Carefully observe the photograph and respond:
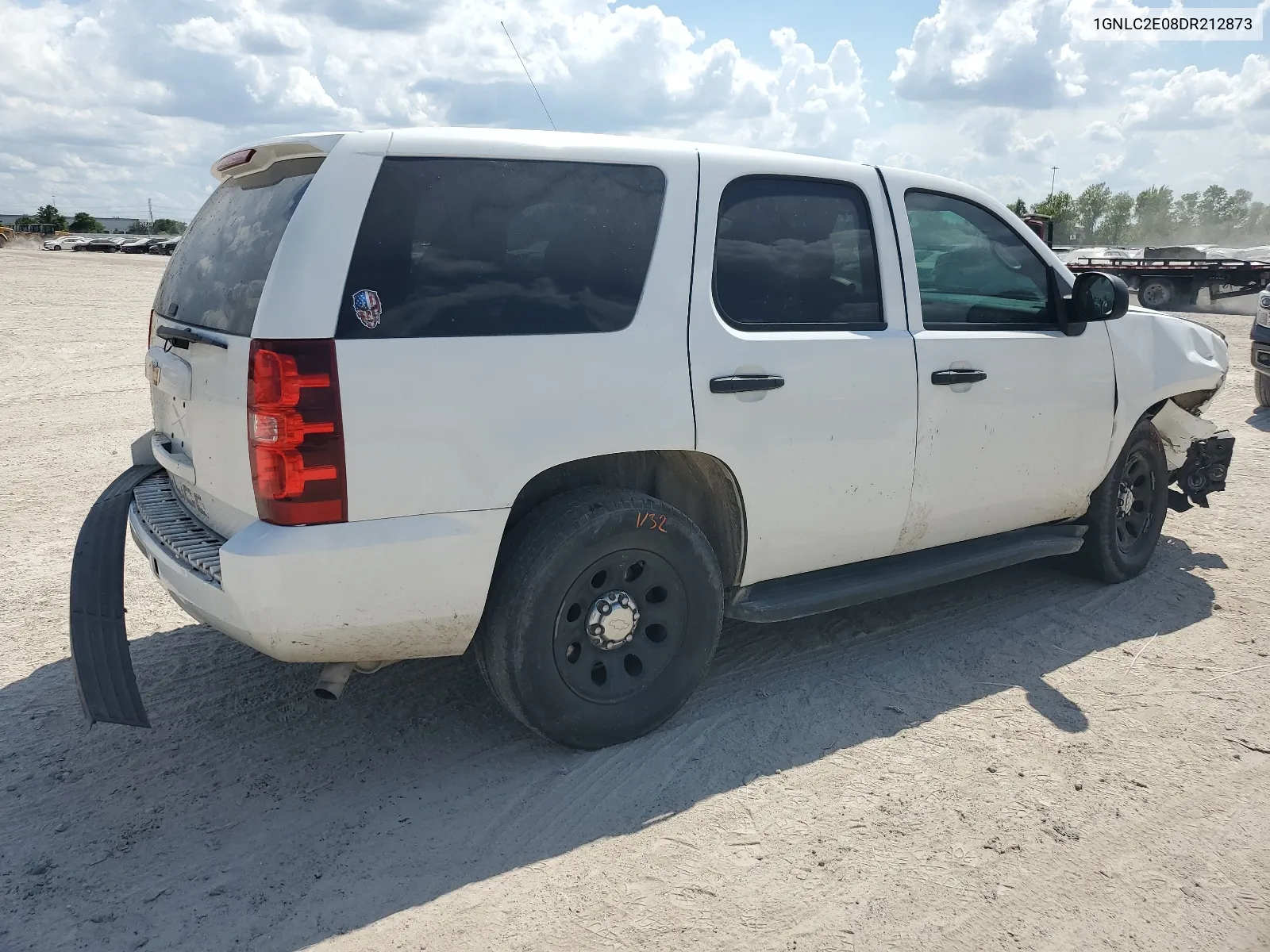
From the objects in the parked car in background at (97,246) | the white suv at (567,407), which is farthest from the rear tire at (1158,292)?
the parked car in background at (97,246)

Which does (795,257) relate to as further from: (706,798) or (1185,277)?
(1185,277)

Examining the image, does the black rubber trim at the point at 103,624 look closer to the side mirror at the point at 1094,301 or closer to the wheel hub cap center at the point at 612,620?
the wheel hub cap center at the point at 612,620

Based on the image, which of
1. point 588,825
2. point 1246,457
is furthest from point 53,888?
point 1246,457

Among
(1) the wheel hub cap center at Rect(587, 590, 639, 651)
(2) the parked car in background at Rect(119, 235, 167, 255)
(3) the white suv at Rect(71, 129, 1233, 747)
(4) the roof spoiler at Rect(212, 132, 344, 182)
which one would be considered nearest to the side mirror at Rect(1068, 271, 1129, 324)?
(3) the white suv at Rect(71, 129, 1233, 747)

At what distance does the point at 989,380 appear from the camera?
4328mm

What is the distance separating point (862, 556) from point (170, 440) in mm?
2682

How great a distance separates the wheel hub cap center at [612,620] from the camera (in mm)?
3512

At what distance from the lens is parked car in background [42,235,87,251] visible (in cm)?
5724

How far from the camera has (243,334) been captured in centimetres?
301

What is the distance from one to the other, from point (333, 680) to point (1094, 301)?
12.0ft

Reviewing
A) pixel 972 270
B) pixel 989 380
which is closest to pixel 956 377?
pixel 989 380

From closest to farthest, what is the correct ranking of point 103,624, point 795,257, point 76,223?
point 103,624 → point 795,257 → point 76,223

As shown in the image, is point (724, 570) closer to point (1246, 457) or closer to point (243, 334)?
point (243, 334)

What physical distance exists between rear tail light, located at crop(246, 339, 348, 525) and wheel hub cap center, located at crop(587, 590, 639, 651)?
101 centimetres
